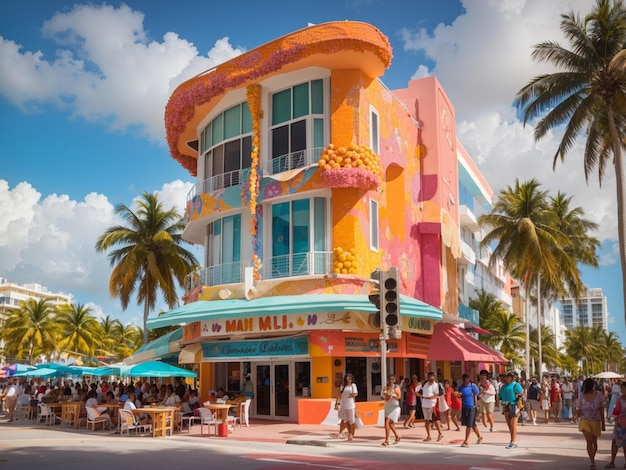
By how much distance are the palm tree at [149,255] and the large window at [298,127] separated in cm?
1666

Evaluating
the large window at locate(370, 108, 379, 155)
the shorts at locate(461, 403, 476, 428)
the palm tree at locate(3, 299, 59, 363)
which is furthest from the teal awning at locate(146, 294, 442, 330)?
the palm tree at locate(3, 299, 59, 363)

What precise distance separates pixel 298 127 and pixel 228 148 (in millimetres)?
3859

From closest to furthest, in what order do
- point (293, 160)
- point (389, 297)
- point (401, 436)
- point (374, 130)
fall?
point (389, 297) < point (401, 436) < point (293, 160) < point (374, 130)

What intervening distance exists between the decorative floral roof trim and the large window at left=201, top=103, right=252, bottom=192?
1.12 metres

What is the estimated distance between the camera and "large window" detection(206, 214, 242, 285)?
26.3 metres

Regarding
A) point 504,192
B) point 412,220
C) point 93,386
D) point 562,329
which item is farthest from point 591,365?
point 93,386

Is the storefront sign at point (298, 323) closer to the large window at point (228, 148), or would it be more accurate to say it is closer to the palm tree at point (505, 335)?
the large window at point (228, 148)

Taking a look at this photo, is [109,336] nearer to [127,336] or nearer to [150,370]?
[127,336]

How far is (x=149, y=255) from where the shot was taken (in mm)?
40281

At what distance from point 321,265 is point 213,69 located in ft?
31.9

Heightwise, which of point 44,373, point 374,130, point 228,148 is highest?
point 374,130

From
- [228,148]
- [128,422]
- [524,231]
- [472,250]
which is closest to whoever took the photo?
[128,422]

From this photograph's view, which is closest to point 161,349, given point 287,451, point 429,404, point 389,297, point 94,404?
point 94,404

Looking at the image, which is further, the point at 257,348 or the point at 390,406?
the point at 257,348
